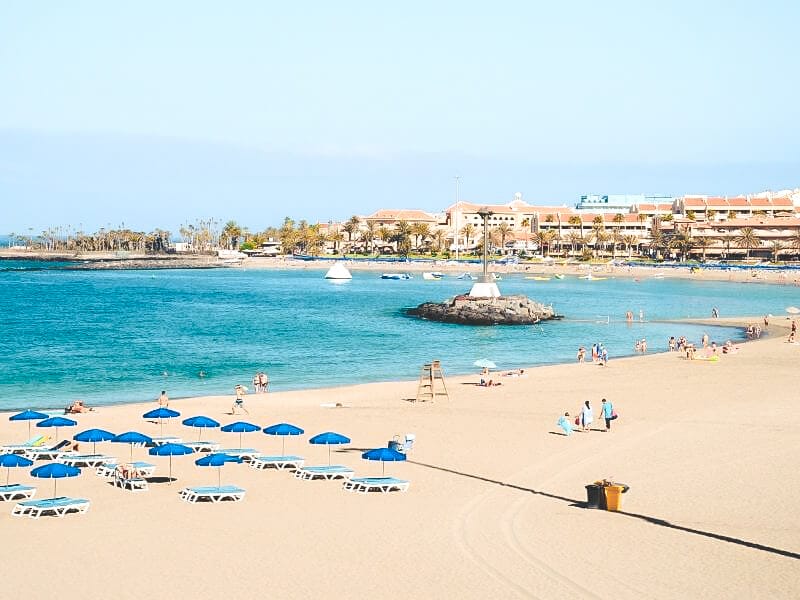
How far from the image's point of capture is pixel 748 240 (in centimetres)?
15225

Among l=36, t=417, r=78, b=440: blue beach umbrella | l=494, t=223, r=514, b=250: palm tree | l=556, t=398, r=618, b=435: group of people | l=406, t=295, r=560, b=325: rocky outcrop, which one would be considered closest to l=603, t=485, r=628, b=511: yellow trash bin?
l=556, t=398, r=618, b=435: group of people

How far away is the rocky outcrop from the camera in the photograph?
219ft

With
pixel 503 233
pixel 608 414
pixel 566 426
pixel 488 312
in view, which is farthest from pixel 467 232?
pixel 566 426

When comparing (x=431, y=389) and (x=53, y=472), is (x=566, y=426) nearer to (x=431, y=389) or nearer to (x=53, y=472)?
(x=431, y=389)

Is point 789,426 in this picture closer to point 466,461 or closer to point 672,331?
point 466,461

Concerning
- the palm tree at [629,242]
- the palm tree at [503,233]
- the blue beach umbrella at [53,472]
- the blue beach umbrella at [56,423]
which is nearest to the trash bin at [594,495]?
the blue beach umbrella at [53,472]

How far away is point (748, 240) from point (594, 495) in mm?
143596

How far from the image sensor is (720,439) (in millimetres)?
24531

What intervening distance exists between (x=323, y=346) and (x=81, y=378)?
15718 mm

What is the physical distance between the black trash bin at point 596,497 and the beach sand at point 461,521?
0.85 ft

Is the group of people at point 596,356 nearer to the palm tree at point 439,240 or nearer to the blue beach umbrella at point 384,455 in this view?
the blue beach umbrella at point 384,455

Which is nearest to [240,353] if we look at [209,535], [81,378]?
[81,378]

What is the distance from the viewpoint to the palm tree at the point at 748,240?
15212cm

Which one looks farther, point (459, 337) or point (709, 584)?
point (459, 337)
